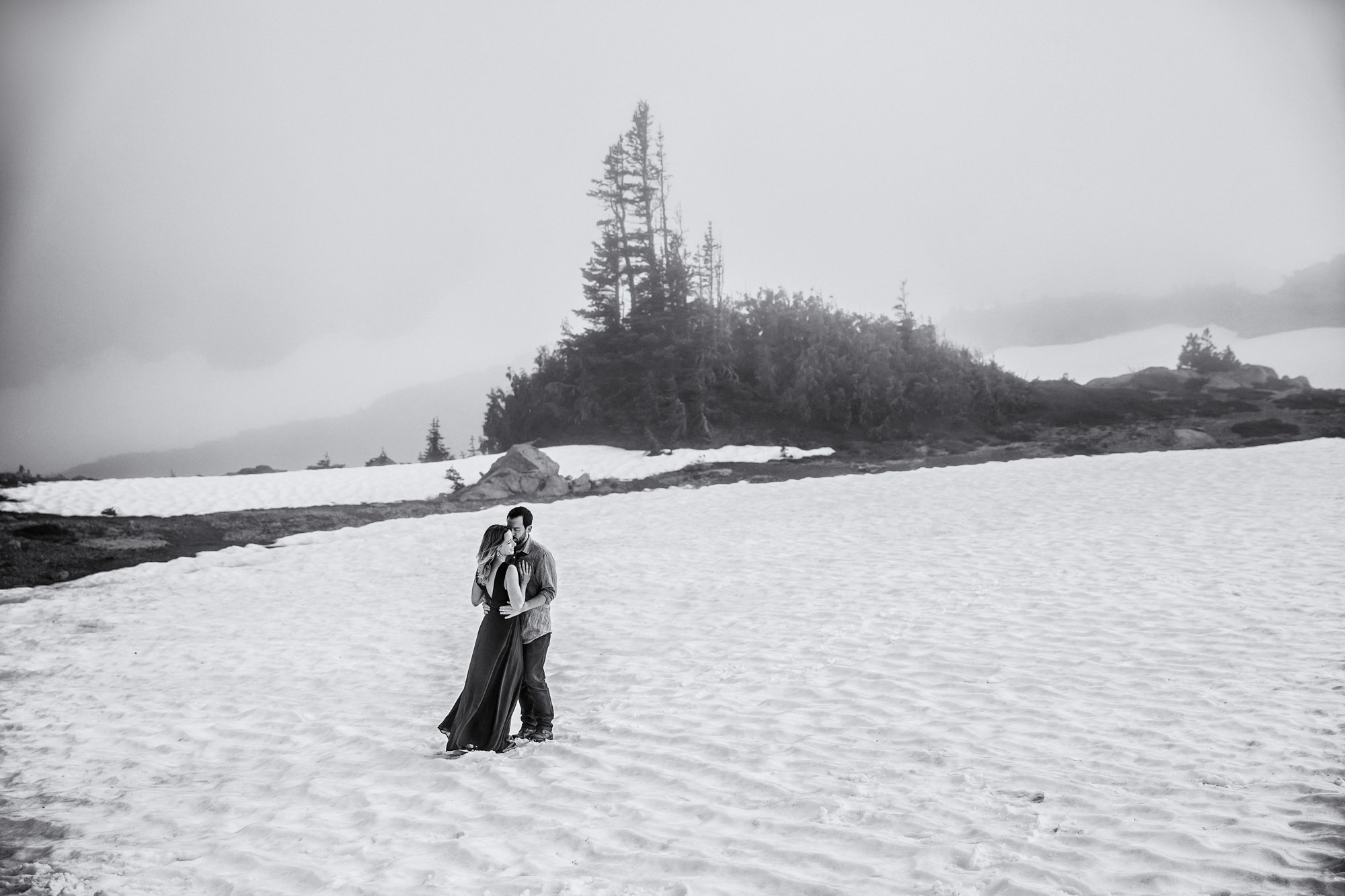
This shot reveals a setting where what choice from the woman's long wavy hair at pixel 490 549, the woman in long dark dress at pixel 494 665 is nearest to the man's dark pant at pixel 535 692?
the woman in long dark dress at pixel 494 665

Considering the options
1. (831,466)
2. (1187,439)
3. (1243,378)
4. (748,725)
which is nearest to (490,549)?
(748,725)

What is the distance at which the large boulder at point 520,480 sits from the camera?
915 inches

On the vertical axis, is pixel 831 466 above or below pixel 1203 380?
below

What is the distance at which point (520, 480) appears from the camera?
24031mm

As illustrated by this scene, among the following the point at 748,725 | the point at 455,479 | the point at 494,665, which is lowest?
the point at 748,725

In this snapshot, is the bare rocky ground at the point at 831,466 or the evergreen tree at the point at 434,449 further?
the evergreen tree at the point at 434,449

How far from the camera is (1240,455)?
20297 millimetres

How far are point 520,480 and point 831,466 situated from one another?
1022 cm

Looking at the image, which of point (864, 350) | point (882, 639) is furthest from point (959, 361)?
point (882, 639)

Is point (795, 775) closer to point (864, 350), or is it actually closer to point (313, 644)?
point (313, 644)

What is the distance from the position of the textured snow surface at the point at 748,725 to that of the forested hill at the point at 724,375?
666 inches

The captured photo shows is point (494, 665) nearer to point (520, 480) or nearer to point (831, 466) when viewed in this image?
point (520, 480)

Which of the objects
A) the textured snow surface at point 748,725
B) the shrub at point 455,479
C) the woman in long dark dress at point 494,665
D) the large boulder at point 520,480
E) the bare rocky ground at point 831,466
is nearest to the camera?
the textured snow surface at point 748,725

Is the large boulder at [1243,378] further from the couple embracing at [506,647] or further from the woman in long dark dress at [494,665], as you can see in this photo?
the woman in long dark dress at [494,665]
